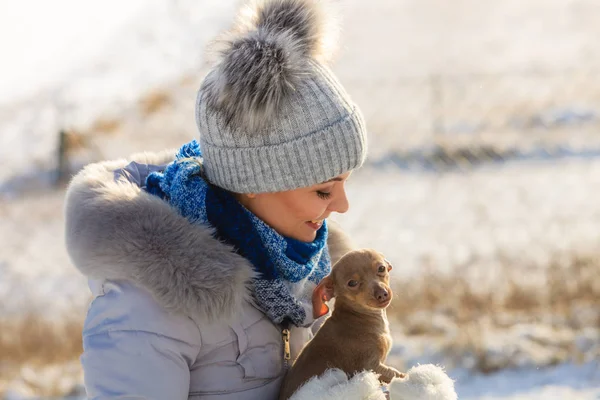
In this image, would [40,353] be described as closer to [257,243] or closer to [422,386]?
[257,243]

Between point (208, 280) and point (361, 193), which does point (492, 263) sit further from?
point (208, 280)

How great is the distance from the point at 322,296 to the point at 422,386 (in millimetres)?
397

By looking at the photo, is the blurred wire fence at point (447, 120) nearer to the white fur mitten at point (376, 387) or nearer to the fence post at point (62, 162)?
the fence post at point (62, 162)

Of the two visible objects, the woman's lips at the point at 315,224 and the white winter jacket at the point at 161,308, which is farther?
the woman's lips at the point at 315,224

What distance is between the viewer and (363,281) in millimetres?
1892

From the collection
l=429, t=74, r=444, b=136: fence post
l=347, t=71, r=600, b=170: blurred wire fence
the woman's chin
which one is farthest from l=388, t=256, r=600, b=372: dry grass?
l=429, t=74, r=444, b=136: fence post

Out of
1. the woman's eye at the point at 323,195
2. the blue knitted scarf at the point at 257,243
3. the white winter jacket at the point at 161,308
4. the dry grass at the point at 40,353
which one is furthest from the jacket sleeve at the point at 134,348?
the dry grass at the point at 40,353

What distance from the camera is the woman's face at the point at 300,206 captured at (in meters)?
2.00

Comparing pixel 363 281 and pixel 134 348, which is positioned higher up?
pixel 363 281

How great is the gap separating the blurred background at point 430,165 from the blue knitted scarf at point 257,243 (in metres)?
0.37

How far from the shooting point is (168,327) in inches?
69.3

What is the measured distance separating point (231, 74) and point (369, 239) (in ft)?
19.4

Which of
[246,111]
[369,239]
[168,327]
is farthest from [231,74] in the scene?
[369,239]

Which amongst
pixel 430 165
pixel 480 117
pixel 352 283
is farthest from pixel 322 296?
pixel 480 117
